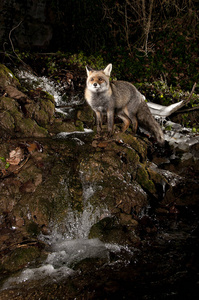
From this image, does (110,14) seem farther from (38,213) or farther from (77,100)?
(38,213)

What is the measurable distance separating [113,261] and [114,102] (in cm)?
353

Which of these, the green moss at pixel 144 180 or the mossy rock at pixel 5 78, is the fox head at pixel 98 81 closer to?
the green moss at pixel 144 180

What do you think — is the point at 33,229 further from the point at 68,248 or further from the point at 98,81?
the point at 98,81

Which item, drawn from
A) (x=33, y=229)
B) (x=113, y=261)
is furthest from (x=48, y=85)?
(x=113, y=261)

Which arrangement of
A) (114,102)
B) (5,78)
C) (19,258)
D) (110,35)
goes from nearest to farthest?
1. (19,258)
2. (114,102)
3. (5,78)
4. (110,35)

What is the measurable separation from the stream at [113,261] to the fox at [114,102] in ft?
6.00

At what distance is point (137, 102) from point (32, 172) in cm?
335

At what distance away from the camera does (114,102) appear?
555cm

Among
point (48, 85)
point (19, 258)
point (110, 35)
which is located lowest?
point (19, 258)

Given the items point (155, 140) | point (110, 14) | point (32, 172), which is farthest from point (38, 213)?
point (110, 14)

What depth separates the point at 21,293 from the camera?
2930 millimetres

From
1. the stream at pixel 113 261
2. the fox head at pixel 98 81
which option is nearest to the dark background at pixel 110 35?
→ the fox head at pixel 98 81

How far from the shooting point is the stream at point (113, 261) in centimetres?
287

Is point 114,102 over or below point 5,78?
below
